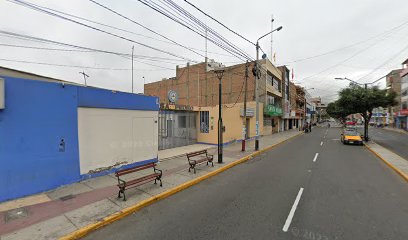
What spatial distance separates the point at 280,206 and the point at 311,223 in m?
1.03

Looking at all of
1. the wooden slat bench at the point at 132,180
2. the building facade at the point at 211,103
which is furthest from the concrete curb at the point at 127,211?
the building facade at the point at 211,103

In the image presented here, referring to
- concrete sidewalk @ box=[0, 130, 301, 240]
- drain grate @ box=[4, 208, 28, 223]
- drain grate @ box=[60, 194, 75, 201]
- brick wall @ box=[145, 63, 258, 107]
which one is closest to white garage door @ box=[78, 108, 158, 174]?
concrete sidewalk @ box=[0, 130, 301, 240]

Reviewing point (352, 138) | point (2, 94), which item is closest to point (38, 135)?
point (2, 94)

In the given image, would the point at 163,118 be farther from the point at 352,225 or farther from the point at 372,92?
the point at 372,92

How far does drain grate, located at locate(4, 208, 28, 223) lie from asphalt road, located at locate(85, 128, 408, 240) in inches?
90.4

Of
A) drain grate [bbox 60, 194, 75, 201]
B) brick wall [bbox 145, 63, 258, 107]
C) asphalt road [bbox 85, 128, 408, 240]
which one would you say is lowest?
asphalt road [bbox 85, 128, 408, 240]

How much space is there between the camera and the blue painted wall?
6.12 m

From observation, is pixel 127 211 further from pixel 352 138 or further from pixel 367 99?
pixel 367 99

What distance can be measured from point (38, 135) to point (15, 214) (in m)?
2.53

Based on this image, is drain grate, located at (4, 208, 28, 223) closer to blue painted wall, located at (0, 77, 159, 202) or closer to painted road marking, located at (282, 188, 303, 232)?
blue painted wall, located at (0, 77, 159, 202)

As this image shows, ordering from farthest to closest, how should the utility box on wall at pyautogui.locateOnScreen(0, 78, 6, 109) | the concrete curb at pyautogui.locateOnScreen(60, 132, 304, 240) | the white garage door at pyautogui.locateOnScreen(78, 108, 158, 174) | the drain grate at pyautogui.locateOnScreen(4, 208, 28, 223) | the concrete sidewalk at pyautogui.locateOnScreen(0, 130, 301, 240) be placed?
1. the white garage door at pyautogui.locateOnScreen(78, 108, 158, 174)
2. the utility box on wall at pyautogui.locateOnScreen(0, 78, 6, 109)
3. the drain grate at pyautogui.locateOnScreen(4, 208, 28, 223)
4. the concrete sidewalk at pyautogui.locateOnScreen(0, 130, 301, 240)
5. the concrete curb at pyautogui.locateOnScreen(60, 132, 304, 240)

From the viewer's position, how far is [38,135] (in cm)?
673

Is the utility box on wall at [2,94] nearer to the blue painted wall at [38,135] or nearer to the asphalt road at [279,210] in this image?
the blue painted wall at [38,135]

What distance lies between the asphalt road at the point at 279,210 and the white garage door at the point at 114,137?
4033 millimetres
